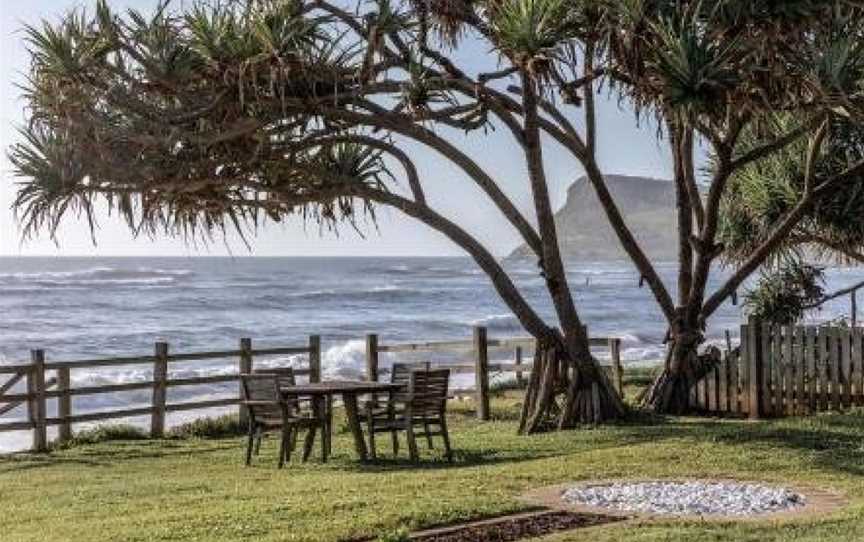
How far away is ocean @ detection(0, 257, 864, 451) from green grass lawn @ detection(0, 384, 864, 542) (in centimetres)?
Answer: 879

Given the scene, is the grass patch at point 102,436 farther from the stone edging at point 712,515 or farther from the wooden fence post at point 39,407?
the stone edging at point 712,515

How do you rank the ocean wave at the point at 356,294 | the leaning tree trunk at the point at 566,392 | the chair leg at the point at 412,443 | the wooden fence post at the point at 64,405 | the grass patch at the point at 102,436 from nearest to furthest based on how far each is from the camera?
the chair leg at the point at 412,443, the leaning tree trunk at the point at 566,392, the grass patch at the point at 102,436, the wooden fence post at the point at 64,405, the ocean wave at the point at 356,294

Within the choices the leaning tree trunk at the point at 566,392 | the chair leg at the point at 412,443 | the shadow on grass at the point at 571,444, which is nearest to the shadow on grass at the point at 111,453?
the shadow on grass at the point at 571,444

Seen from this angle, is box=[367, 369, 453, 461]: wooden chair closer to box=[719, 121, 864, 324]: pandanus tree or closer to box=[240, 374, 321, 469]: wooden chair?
box=[240, 374, 321, 469]: wooden chair

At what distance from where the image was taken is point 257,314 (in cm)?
6444

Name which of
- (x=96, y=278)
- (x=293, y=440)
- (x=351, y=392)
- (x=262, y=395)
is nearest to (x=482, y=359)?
(x=293, y=440)

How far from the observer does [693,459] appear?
39.3 feet

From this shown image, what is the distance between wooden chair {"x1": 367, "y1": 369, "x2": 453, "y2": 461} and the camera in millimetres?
13367

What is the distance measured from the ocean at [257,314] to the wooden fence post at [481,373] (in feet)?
27.0

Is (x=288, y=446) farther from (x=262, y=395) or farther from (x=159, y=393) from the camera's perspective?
(x=159, y=393)

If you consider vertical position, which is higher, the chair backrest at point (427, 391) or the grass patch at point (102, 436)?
the chair backrest at point (427, 391)

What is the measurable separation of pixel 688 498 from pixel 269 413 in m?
5.51

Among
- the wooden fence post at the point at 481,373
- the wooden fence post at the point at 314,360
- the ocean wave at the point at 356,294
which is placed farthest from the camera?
the ocean wave at the point at 356,294

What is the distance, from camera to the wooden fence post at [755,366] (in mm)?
16734
